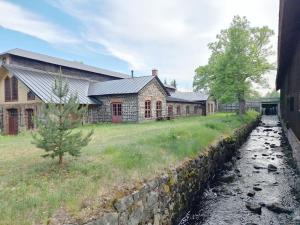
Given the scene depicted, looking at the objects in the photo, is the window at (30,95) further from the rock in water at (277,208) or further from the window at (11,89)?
the rock in water at (277,208)

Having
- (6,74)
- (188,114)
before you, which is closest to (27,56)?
(6,74)

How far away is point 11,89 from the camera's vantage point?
19.3 meters

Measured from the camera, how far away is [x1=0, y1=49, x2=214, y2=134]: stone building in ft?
60.3

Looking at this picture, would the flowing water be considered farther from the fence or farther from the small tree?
the fence

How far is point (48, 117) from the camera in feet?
17.9

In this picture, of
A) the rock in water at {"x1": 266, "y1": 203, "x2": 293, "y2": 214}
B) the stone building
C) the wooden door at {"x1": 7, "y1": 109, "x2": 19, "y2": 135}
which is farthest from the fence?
the rock in water at {"x1": 266, "y1": 203, "x2": 293, "y2": 214}

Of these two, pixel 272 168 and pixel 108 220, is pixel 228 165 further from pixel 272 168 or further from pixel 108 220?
pixel 108 220

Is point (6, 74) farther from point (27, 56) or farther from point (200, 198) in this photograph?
point (200, 198)

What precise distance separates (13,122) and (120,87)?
9.37 metres

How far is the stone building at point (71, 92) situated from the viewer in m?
18.4

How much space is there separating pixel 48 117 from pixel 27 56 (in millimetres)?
20462

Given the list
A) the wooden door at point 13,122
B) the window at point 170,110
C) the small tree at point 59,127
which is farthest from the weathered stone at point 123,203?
the window at point 170,110

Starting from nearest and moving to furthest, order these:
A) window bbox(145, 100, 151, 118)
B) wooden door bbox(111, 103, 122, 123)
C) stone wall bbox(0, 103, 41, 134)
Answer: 1. stone wall bbox(0, 103, 41, 134)
2. wooden door bbox(111, 103, 122, 123)
3. window bbox(145, 100, 151, 118)

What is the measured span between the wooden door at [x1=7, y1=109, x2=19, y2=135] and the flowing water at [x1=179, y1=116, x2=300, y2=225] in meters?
16.3
